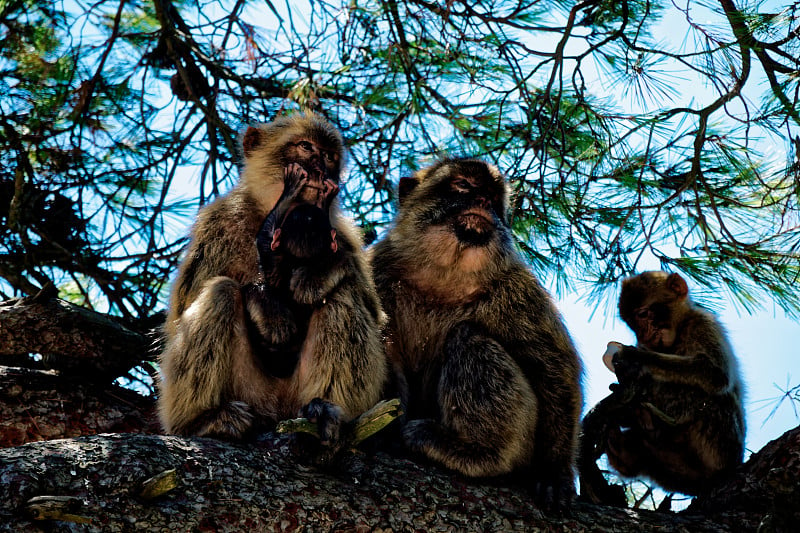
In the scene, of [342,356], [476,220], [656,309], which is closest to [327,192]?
[342,356]

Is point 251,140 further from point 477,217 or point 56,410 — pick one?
point 56,410

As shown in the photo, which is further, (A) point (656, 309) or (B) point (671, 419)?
(A) point (656, 309)

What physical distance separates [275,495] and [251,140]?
251 cm

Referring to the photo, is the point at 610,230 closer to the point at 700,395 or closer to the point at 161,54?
the point at 700,395

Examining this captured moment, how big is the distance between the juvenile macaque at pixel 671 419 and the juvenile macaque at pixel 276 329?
1.40 meters

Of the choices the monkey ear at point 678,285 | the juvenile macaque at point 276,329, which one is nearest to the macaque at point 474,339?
the juvenile macaque at point 276,329

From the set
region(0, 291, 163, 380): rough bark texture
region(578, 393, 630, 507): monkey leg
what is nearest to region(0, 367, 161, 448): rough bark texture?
region(0, 291, 163, 380): rough bark texture

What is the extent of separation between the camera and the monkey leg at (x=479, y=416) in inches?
152

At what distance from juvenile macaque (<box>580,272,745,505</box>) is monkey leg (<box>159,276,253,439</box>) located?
194 cm

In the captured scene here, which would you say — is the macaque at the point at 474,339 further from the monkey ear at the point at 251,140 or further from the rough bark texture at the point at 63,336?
the rough bark texture at the point at 63,336

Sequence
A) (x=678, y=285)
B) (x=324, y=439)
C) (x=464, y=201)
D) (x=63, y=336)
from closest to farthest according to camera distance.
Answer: (x=324, y=439), (x=63, y=336), (x=464, y=201), (x=678, y=285)

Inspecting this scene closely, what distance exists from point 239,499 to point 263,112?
3681mm

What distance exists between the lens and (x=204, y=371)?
3652 millimetres

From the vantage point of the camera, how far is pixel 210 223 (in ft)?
13.8
